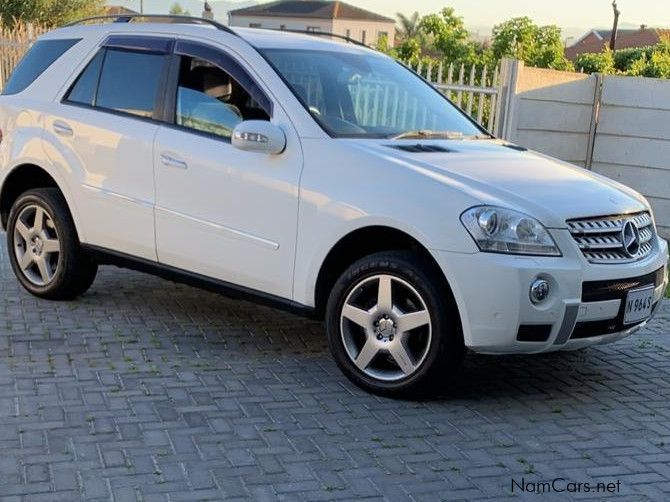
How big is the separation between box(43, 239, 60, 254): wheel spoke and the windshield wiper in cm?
254

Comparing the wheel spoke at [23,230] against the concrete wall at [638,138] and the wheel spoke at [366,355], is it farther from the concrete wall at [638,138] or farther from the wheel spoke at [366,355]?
the concrete wall at [638,138]

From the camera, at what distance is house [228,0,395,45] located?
113062 millimetres

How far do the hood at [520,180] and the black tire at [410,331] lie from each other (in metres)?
0.48

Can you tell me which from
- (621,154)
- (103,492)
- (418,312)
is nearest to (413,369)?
(418,312)

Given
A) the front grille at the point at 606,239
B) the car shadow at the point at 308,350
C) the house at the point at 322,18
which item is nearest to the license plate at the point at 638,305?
the front grille at the point at 606,239

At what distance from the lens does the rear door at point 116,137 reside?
607cm

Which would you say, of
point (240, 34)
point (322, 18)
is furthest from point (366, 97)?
point (322, 18)

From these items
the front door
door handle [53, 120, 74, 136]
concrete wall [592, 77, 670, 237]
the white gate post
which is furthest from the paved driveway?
concrete wall [592, 77, 670, 237]

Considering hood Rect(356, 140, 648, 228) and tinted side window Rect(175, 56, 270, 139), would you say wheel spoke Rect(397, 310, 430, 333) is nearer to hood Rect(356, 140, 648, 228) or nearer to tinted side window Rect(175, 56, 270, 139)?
hood Rect(356, 140, 648, 228)

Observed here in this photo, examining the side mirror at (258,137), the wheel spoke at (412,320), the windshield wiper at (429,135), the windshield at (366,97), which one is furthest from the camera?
the windshield wiper at (429,135)

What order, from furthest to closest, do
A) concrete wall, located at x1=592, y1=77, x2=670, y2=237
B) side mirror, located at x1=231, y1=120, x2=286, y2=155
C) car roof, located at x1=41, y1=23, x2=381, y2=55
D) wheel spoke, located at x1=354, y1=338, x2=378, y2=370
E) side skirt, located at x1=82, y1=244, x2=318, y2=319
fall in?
concrete wall, located at x1=592, y1=77, x2=670, y2=237, car roof, located at x1=41, y1=23, x2=381, y2=55, side skirt, located at x1=82, y1=244, x2=318, y2=319, side mirror, located at x1=231, y1=120, x2=286, y2=155, wheel spoke, located at x1=354, y1=338, x2=378, y2=370

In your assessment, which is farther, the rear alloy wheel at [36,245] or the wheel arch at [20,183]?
the wheel arch at [20,183]

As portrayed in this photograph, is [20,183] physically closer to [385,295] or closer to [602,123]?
[385,295]

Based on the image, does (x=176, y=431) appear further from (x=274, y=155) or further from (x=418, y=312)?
(x=274, y=155)
